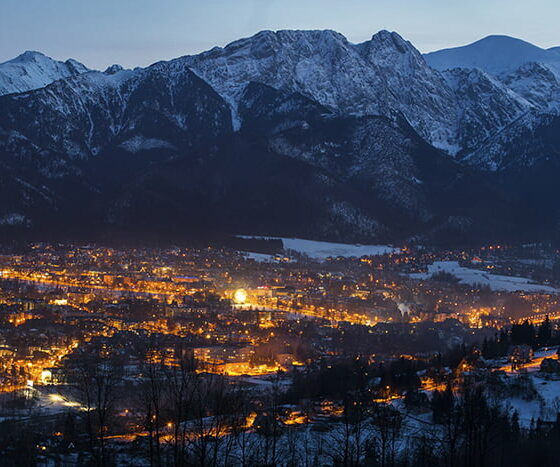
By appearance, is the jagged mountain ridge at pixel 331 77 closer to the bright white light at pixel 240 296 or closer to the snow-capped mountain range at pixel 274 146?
the snow-capped mountain range at pixel 274 146

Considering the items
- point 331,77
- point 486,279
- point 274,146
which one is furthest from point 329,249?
point 331,77

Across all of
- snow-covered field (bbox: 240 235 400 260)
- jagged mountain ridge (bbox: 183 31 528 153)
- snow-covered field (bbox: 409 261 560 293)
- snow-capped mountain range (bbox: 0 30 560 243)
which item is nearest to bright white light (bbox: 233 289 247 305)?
snow-covered field (bbox: 409 261 560 293)

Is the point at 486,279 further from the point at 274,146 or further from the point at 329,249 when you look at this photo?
the point at 274,146

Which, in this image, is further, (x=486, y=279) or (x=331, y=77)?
(x=331, y=77)

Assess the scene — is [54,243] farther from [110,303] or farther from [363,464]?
[363,464]

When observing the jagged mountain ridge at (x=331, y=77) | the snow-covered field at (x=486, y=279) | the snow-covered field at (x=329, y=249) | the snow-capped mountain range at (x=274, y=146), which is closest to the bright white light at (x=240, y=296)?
the snow-covered field at (x=486, y=279)

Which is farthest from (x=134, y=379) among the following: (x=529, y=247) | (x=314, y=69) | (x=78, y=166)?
(x=314, y=69)

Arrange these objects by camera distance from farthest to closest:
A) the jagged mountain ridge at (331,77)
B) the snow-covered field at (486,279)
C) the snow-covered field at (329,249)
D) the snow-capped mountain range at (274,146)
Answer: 1. the jagged mountain ridge at (331,77)
2. the snow-capped mountain range at (274,146)
3. the snow-covered field at (329,249)
4. the snow-covered field at (486,279)
